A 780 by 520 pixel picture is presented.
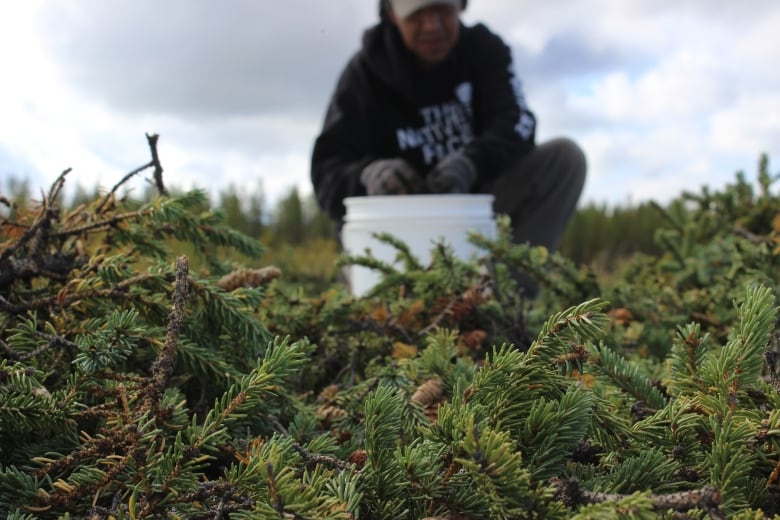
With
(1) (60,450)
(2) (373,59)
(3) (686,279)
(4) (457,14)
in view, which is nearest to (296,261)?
(2) (373,59)

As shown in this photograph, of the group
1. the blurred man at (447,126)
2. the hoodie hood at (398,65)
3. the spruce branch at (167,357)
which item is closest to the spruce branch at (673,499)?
the spruce branch at (167,357)

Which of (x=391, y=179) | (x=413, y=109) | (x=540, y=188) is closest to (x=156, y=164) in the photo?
(x=391, y=179)

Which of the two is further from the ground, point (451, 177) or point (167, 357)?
point (451, 177)

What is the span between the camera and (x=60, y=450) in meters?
0.81

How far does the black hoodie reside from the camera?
3.96 meters

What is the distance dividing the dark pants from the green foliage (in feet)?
9.98

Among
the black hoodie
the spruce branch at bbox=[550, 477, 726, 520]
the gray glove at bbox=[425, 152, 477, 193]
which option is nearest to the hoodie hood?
the black hoodie

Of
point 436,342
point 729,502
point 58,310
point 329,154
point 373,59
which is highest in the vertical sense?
point 373,59

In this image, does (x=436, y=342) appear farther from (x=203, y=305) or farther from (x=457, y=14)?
(x=457, y=14)

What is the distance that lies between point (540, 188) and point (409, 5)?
1342mm

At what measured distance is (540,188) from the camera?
13.7ft

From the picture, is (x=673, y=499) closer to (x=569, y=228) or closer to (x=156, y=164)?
(x=156, y=164)

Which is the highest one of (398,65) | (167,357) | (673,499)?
(398,65)

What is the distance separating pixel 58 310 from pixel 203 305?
20 centimetres
